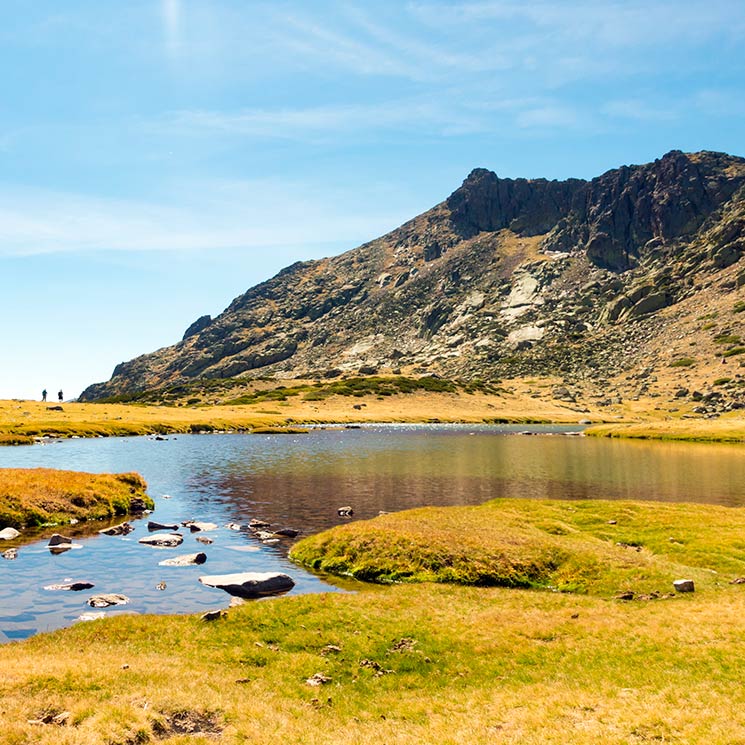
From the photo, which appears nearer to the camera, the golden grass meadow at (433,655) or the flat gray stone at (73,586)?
the golden grass meadow at (433,655)

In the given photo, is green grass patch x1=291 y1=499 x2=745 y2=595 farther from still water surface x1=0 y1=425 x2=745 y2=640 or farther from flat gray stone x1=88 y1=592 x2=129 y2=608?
flat gray stone x1=88 y1=592 x2=129 y2=608

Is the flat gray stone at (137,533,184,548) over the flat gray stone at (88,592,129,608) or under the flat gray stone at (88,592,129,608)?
under

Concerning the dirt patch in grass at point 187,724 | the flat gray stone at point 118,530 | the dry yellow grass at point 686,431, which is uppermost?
the dirt patch in grass at point 187,724

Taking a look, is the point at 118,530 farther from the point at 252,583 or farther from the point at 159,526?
the point at 252,583

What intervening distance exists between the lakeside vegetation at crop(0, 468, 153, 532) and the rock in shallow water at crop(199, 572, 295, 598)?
1700 centimetres

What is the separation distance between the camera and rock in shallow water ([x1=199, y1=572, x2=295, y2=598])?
29.2 meters

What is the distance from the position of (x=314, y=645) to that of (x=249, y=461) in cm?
6970

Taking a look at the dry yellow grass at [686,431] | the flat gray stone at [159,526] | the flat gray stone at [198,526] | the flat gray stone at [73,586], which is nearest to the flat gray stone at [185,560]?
the flat gray stone at [73,586]

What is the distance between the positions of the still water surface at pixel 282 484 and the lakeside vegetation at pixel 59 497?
11.8 ft

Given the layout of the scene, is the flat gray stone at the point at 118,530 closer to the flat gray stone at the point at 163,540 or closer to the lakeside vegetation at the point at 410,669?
the flat gray stone at the point at 163,540

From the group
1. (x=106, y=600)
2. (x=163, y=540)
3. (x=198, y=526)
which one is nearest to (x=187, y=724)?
(x=106, y=600)

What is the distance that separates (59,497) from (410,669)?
3781 cm

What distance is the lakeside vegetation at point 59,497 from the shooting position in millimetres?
42863

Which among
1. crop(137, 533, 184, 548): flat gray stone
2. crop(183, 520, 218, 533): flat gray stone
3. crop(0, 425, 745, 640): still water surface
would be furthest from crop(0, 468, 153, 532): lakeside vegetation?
crop(137, 533, 184, 548): flat gray stone
